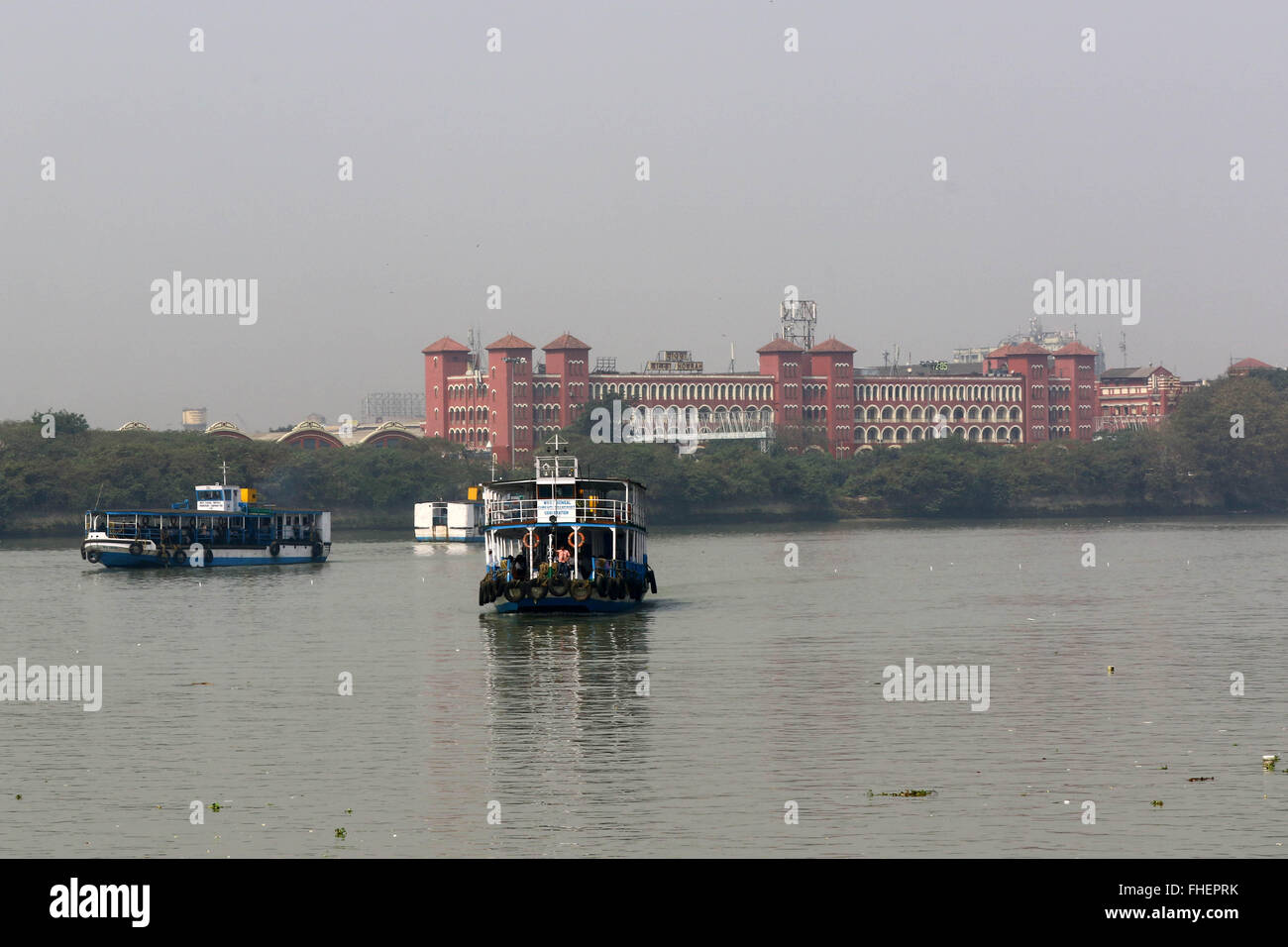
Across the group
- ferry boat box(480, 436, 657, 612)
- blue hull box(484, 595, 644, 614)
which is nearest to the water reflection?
blue hull box(484, 595, 644, 614)

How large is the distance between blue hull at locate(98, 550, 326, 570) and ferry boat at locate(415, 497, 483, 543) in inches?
1426

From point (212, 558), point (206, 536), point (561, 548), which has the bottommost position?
point (212, 558)

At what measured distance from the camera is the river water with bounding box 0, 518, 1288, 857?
25.7 m

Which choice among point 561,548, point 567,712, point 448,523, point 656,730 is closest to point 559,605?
point 561,548

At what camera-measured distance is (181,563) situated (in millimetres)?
102500

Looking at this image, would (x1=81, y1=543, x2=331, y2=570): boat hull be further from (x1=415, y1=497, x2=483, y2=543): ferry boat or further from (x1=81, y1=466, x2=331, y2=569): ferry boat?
(x1=415, y1=497, x2=483, y2=543): ferry boat

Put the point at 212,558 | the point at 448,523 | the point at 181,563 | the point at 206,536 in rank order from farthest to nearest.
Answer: the point at 448,523 → the point at 206,536 → the point at 212,558 → the point at 181,563

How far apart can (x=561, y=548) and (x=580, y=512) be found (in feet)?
5.36

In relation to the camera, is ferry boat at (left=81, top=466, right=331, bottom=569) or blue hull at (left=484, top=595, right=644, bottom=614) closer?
blue hull at (left=484, top=595, right=644, bottom=614)

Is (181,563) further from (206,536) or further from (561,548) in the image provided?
(561,548)

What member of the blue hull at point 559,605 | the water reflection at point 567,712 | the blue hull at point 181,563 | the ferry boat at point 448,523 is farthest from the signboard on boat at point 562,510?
the ferry boat at point 448,523

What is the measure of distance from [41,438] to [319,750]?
480ft
